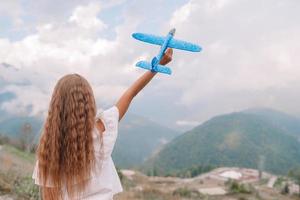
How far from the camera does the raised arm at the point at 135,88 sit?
2629mm

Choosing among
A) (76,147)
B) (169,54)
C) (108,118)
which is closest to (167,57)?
(169,54)

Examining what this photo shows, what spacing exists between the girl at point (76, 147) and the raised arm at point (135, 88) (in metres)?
0.12

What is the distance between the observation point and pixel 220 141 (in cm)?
15275

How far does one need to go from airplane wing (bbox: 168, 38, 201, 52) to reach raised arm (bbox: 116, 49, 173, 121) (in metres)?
0.08

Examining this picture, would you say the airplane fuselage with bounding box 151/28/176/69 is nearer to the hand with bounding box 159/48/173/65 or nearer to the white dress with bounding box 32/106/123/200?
the hand with bounding box 159/48/173/65

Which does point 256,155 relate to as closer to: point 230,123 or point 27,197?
point 230,123

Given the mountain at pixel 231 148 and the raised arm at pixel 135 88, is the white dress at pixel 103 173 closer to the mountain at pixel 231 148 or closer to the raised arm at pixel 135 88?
the raised arm at pixel 135 88

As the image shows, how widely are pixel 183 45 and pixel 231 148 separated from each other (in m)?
144

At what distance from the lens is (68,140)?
2408mm

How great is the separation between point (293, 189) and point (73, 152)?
854 inches

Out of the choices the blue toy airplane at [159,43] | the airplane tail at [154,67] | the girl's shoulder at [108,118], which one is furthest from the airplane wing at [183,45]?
the girl's shoulder at [108,118]

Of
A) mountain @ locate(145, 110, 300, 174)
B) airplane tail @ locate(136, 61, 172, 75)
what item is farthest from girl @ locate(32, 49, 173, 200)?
mountain @ locate(145, 110, 300, 174)

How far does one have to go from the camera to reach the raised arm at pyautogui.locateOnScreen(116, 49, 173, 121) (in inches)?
104

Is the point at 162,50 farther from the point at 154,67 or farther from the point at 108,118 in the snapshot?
the point at 108,118
